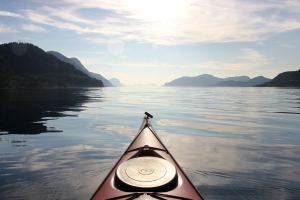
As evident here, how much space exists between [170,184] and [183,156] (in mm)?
3767

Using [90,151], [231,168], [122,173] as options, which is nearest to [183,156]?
[231,168]

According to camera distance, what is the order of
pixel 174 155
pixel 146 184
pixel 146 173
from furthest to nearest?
1. pixel 174 155
2. pixel 146 173
3. pixel 146 184

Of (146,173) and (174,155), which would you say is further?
(174,155)

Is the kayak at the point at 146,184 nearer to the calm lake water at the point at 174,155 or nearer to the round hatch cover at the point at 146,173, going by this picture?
the round hatch cover at the point at 146,173

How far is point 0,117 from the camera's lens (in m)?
12.2

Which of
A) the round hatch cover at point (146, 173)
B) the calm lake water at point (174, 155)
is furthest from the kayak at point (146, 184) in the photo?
the calm lake water at point (174, 155)

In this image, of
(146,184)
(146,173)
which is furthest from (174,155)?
(146,184)

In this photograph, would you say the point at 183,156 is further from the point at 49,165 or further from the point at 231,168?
the point at 49,165

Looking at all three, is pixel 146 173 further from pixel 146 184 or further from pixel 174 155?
pixel 174 155

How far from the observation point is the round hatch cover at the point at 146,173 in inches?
101

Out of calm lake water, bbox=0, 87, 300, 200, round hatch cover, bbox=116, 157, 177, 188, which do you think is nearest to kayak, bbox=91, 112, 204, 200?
round hatch cover, bbox=116, 157, 177, 188

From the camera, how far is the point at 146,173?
277cm

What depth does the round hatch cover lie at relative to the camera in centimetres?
256

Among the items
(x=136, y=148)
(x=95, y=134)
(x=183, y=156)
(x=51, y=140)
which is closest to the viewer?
(x=136, y=148)
